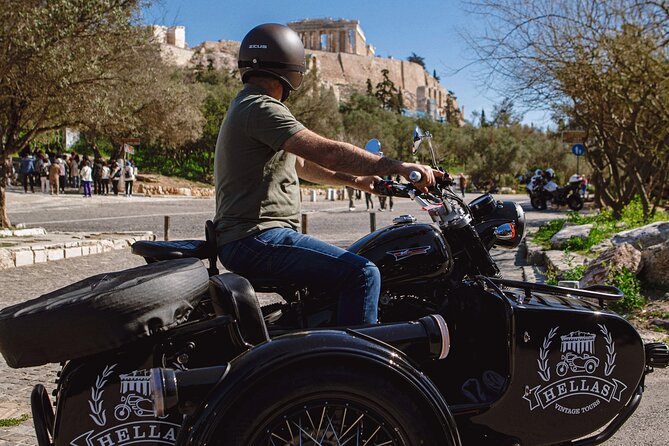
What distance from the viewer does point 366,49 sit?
15762 centimetres

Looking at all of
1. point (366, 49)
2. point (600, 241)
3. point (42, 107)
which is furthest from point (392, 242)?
point (366, 49)

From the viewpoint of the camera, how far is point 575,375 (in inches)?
113

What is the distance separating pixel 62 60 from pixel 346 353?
12.4m

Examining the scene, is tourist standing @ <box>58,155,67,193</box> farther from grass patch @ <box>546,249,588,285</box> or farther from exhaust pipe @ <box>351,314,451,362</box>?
exhaust pipe @ <box>351,314,451,362</box>

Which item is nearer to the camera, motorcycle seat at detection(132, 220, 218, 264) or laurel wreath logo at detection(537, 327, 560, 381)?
laurel wreath logo at detection(537, 327, 560, 381)

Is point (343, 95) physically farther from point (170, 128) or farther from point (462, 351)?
point (462, 351)

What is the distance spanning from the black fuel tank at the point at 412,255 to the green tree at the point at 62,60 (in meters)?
11.3

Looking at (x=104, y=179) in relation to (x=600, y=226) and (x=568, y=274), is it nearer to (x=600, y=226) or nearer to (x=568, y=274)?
(x=600, y=226)

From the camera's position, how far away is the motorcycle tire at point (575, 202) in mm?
26484

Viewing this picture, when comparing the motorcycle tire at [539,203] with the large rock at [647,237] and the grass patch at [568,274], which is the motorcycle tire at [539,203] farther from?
the large rock at [647,237]

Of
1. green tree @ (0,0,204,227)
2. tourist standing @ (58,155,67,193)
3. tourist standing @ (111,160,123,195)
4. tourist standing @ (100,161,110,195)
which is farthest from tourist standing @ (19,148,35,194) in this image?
green tree @ (0,0,204,227)

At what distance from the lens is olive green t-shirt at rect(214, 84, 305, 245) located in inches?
115

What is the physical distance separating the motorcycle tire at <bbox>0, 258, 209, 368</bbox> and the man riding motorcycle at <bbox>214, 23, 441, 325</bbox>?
582 mm

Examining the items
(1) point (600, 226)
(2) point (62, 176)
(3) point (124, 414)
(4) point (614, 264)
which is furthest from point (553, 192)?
(3) point (124, 414)
